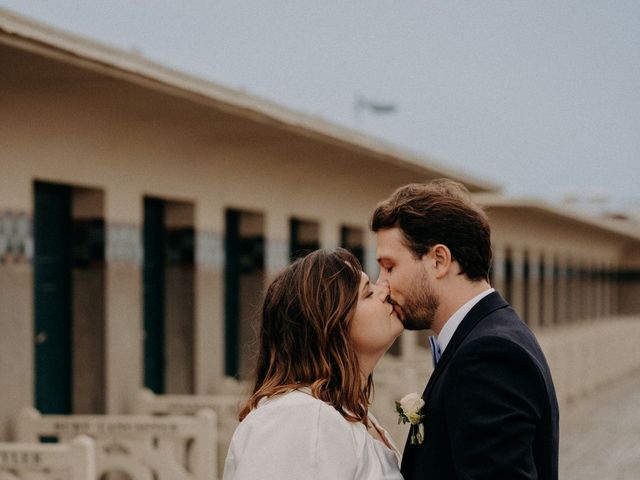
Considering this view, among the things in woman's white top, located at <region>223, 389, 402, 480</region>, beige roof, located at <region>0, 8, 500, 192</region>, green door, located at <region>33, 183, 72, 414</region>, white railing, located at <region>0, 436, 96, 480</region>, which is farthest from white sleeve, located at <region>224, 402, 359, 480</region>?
green door, located at <region>33, 183, 72, 414</region>

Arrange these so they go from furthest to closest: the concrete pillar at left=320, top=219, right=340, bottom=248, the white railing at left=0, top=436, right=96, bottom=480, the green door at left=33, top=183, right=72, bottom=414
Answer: the concrete pillar at left=320, top=219, right=340, bottom=248
the green door at left=33, top=183, right=72, bottom=414
the white railing at left=0, top=436, right=96, bottom=480

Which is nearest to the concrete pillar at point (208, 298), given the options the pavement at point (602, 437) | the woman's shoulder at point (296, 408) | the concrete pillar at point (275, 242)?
the concrete pillar at point (275, 242)

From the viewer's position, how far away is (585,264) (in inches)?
1300

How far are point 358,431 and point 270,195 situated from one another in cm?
936

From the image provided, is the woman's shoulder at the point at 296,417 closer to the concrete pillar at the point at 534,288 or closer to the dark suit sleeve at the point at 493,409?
the dark suit sleeve at the point at 493,409

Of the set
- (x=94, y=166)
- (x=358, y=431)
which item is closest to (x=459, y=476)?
(x=358, y=431)

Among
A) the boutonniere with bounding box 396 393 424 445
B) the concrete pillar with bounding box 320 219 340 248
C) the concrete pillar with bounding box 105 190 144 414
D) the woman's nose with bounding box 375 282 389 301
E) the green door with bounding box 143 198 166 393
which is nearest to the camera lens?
the boutonniere with bounding box 396 393 424 445

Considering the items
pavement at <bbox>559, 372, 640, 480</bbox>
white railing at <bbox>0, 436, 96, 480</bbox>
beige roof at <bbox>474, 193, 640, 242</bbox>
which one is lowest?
pavement at <bbox>559, 372, 640, 480</bbox>

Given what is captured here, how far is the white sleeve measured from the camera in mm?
2889

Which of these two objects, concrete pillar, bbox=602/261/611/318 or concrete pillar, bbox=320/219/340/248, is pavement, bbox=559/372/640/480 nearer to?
concrete pillar, bbox=320/219/340/248

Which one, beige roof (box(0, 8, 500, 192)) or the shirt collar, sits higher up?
beige roof (box(0, 8, 500, 192))

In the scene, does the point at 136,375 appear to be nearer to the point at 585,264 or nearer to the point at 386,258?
the point at 386,258

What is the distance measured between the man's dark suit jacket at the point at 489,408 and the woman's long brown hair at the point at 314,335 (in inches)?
9.1

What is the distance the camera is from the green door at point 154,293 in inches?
406
